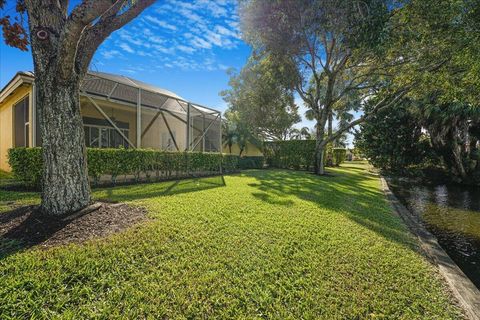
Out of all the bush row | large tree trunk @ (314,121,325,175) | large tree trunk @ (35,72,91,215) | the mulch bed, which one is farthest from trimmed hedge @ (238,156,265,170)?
large tree trunk @ (35,72,91,215)

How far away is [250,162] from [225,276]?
17.5 metres

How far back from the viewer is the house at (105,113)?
8.54 metres

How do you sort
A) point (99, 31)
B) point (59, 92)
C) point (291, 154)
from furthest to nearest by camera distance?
point (291, 154), point (99, 31), point (59, 92)

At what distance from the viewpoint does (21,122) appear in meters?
9.95

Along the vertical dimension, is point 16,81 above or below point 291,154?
above

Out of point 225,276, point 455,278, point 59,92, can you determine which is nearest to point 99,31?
point 59,92

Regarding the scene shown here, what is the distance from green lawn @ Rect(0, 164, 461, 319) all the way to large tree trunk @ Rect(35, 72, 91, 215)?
1.19m

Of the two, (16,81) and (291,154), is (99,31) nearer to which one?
(16,81)

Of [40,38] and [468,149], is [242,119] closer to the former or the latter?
[468,149]

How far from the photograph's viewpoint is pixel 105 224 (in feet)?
11.6

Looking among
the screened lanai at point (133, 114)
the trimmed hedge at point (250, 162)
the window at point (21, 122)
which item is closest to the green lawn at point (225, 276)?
the screened lanai at point (133, 114)

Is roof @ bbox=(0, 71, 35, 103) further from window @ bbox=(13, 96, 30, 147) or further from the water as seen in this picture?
the water

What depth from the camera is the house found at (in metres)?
8.54

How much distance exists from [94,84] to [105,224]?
32.1 ft
